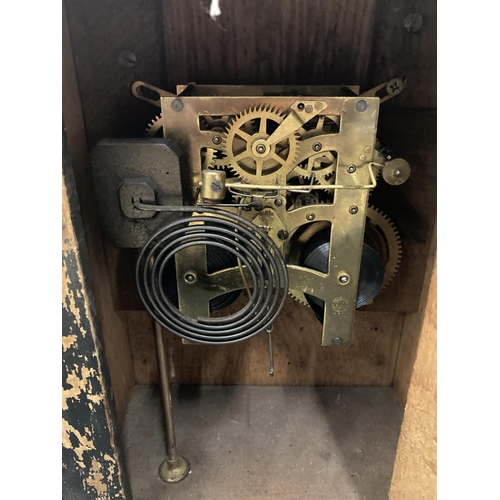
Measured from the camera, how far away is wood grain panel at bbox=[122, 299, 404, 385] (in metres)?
1.22

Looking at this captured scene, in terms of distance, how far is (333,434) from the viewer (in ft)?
3.79

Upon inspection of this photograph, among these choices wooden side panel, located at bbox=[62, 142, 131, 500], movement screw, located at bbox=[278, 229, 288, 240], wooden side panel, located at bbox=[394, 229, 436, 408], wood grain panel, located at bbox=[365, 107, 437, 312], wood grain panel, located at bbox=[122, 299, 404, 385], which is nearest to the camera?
wooden side panel, located at bbox=[62, 142, 131, 500]

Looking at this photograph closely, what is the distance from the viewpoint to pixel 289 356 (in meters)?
1.26

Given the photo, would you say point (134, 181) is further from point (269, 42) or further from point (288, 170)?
point (269, 42)

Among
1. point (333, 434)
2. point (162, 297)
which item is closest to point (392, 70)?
point (162, 297)

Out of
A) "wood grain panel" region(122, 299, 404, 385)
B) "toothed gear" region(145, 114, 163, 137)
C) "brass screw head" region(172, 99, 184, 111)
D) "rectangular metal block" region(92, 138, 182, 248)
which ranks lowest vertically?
"wood grain panel" region(122, 299, 404, 385)

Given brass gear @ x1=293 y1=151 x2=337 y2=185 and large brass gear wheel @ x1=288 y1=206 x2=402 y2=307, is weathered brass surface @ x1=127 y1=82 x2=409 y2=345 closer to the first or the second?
brass gear @ x1=293 y1=151 x2=337 y2=185

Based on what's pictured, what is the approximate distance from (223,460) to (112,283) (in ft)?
1.64

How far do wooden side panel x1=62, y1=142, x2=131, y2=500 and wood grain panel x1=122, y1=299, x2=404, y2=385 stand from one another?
15.7 inches

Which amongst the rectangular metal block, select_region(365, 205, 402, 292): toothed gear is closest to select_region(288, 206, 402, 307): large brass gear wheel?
select_region(365, 205, 402, 292): toothed gear

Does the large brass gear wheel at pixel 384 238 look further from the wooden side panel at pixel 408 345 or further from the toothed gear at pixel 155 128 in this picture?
the toothed gear at pixel 155 128

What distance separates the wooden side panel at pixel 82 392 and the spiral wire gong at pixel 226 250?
0.11 m

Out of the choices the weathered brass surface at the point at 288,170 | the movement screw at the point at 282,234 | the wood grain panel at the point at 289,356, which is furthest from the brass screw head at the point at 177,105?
the wood grain panel at the point at 289,356

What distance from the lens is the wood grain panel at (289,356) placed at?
1.22 metres
